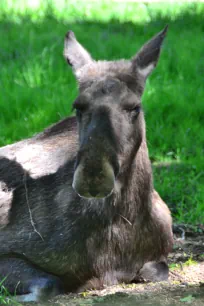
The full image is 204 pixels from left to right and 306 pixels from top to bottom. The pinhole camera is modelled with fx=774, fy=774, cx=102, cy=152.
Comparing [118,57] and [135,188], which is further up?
[135,188]

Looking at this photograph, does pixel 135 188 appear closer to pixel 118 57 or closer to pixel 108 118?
pixel 108 118

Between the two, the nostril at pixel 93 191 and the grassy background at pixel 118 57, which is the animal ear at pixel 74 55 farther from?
the grassy background at pixel 118 57

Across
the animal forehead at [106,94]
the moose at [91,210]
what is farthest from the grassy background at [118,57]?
the animal forehead at [106,94]

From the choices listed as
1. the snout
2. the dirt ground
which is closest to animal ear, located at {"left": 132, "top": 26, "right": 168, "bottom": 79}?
the snout

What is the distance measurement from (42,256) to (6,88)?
3981 millimetres

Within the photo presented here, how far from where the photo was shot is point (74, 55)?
5539mm

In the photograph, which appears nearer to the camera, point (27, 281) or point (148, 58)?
point (148, 58)

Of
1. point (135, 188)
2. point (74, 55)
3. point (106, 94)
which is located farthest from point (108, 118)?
point (74, 55)

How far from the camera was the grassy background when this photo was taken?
7781 mm

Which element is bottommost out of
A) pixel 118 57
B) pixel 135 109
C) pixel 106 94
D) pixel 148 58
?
pixel 118 57

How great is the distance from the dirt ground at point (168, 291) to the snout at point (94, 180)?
780mm

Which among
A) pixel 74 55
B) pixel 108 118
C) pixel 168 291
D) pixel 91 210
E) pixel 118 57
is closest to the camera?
pixel 108 118

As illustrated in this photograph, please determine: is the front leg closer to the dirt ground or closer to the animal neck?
the dirt ground

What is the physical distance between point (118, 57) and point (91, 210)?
16.5ft
